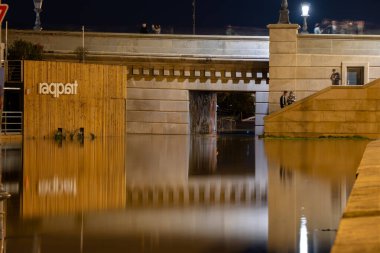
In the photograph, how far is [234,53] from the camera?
42062mm

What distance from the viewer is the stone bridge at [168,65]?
41688 mm

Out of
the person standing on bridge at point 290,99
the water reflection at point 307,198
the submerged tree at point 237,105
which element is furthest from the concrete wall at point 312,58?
the submerged tree at point 237,105

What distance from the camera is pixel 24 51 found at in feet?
128

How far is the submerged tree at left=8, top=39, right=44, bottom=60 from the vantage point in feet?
127

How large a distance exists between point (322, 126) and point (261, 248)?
2828 cm

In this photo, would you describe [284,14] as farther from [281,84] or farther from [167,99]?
[167,99]

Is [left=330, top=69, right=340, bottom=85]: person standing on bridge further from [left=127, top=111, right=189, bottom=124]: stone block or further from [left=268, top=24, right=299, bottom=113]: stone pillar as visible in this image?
[left=127, top=111, right=189, bottom=124]: stone block

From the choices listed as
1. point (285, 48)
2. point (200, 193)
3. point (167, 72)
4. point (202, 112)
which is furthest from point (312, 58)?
point (200, 193)

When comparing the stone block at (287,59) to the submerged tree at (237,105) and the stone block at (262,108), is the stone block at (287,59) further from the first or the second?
the submerged tree at (237,105)

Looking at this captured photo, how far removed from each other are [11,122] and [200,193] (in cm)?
2451

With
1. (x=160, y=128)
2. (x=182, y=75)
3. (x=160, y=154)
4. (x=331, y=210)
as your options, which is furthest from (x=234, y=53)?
(x=331, y=210)

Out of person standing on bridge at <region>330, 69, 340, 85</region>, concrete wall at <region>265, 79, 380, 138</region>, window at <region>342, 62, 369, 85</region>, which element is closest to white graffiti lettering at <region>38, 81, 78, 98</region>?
concrete wall at <region>265, 79, 380, 138</region>

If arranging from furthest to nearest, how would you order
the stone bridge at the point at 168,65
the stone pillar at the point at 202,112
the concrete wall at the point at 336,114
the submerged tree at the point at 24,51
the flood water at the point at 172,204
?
1. the stone pillar at the point at 202,112
2. the stone bridge at the point at 168,65
3. the submerged tree at the point at 24,51
4. the concrete wall at the point at 336,114
5. the flood water at the point at 172,204

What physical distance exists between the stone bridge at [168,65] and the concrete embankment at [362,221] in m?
32.6
